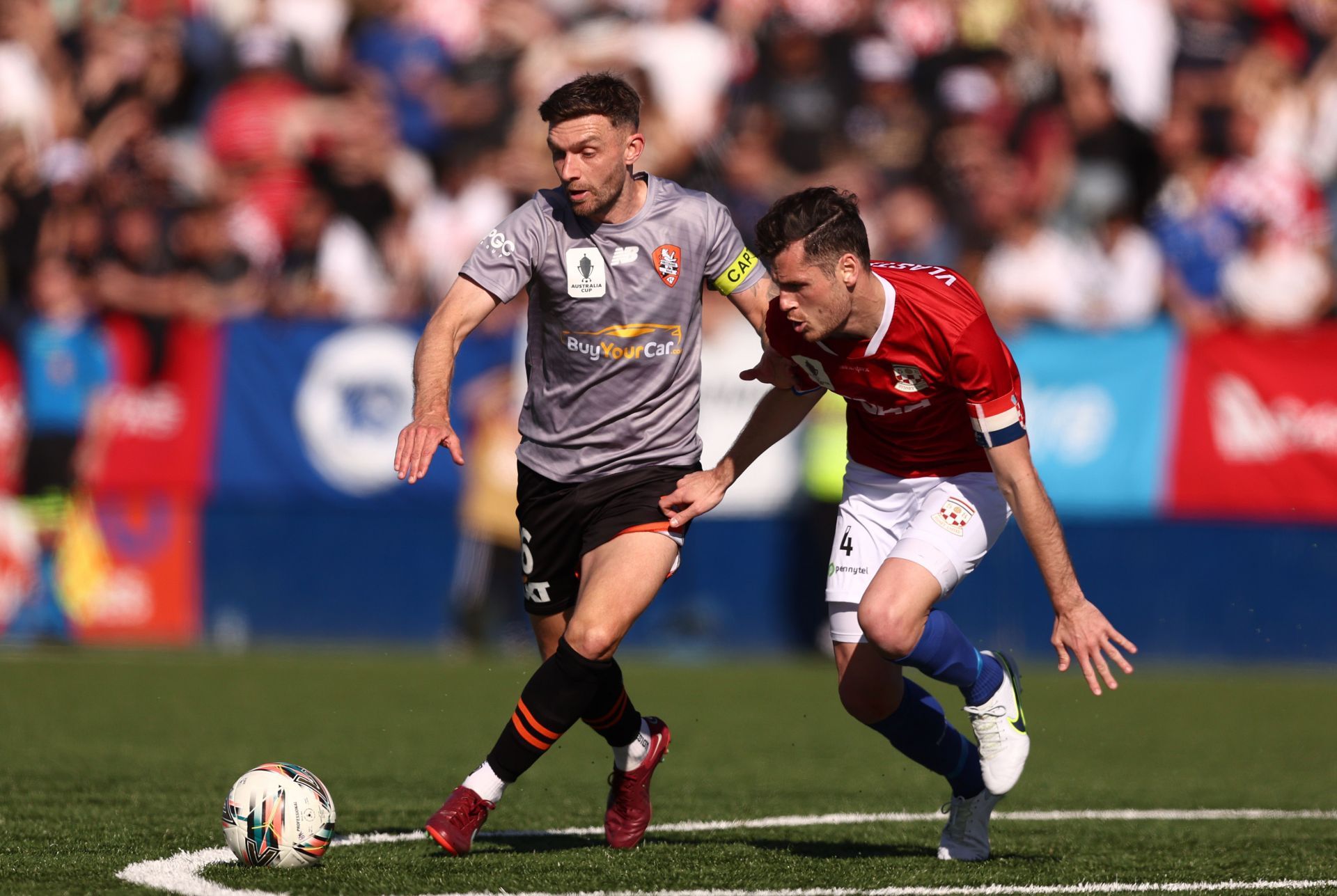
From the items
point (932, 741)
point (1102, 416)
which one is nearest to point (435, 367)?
point (932, 741)

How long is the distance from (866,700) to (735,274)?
5.13ft

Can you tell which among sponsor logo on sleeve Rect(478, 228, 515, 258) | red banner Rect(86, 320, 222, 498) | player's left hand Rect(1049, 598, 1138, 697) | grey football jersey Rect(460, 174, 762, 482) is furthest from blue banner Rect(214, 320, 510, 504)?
player's left hand Rect(1049, 598, 1138, 697)

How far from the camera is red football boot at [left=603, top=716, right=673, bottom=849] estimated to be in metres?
6.02

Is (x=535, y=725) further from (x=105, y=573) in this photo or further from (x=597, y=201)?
(x=105, y=573)

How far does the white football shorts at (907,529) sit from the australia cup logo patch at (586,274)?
1.10 metres

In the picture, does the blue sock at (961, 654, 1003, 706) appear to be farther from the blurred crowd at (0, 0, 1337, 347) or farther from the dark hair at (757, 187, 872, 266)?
the blurred crowd at (0, 0, 1337, 347)

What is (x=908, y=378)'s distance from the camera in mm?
5758

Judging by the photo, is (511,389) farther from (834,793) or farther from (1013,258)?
(834,793)

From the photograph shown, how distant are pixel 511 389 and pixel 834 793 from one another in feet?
25.4

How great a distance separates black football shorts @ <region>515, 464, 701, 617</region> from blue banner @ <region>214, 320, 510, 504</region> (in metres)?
8.43

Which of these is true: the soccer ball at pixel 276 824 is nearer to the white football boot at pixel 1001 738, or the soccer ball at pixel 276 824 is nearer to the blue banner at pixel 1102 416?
the white football boot at pixel 1001 738

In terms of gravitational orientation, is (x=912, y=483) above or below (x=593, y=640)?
above

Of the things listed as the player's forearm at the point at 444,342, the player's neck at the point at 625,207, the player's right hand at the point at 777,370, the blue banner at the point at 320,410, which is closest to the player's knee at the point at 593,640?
the player's forearm at the point at 444,342

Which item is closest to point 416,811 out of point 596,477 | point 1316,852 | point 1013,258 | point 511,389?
point 596,477
